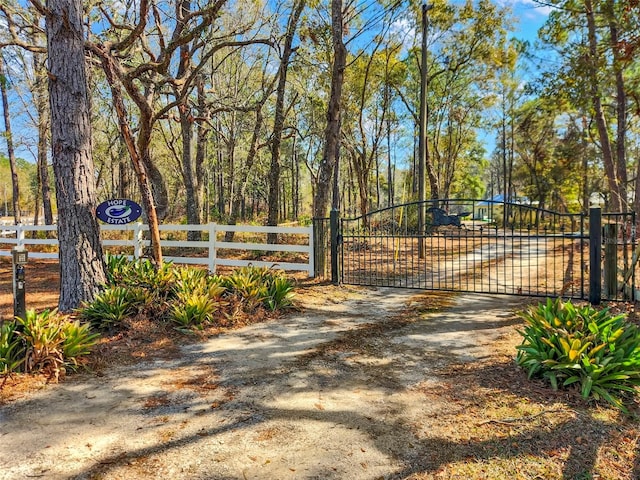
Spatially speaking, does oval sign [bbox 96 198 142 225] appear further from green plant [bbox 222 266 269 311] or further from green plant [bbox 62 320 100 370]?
green plant [bbox 62 320 100 370]

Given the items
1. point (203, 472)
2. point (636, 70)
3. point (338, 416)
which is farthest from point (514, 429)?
point (636, 70)

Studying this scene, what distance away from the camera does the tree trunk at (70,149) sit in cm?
519

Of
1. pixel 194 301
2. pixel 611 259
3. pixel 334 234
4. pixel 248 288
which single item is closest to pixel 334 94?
pixel 334 234

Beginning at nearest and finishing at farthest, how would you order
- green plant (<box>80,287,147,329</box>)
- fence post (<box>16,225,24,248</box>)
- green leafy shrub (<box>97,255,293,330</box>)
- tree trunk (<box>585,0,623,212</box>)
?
green plant (<box>80,287,147,329</box>), green leafy shrub (<box>97,255,293,330</box>), tree trunk (<box>585,0,623,212</box>), fence post (<box>16,225,24,248</box>)

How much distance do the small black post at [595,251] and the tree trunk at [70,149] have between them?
6599 millimetres

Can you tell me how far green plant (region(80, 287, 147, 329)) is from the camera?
493 centimetres

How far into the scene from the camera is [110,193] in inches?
1390

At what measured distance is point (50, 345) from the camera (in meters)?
3.81

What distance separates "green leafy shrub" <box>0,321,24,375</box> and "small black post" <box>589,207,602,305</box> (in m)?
6.64

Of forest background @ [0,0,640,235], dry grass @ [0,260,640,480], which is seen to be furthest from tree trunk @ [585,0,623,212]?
dry grass @ [0,260,640,480]

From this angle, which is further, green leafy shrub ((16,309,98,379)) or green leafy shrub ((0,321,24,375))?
green leafy shrub ((16,309,98,379))

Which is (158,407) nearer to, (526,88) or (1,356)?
(1,356)

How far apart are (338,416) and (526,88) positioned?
10.9 metres

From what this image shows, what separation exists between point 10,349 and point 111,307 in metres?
1.31
